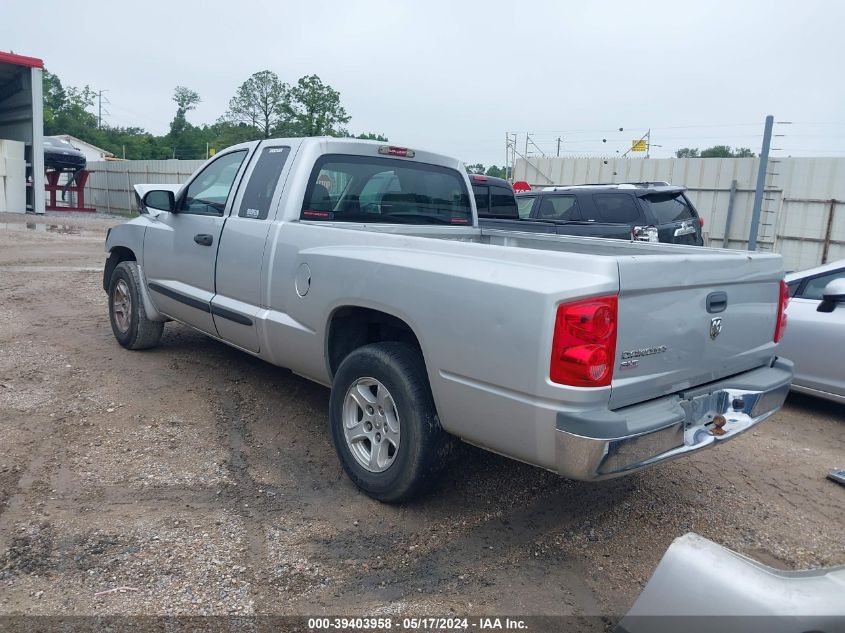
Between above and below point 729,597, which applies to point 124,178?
above

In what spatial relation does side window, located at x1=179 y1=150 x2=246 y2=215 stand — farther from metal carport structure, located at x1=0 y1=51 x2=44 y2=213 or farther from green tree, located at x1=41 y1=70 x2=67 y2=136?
green tree, located at x1=41 y1=70 x2=67 y2=136

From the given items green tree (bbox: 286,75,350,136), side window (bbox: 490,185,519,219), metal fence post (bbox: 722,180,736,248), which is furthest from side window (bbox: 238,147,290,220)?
green tree (bbox: 286,75,350,136)

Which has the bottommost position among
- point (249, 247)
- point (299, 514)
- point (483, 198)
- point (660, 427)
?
point (299, 514)

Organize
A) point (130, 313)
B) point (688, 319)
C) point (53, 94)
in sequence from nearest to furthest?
point (688, 319) < point (130, 313) < point (53, 94)

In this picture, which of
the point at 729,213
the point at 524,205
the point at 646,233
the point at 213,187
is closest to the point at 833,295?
the point at 646,233

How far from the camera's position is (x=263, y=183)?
4863mm

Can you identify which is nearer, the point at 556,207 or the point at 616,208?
the point at 616,208

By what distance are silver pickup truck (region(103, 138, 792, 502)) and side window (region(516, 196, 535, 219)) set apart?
274 inches

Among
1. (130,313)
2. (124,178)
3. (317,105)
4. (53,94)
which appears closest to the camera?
(130,313)

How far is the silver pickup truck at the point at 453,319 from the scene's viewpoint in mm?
2871

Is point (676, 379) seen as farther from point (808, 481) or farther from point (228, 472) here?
point (228, 472)

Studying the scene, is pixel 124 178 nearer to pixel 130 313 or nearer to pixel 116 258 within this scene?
pixel 116 258

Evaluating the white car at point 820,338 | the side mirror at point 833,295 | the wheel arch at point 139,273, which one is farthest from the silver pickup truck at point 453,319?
the white car at point 820,338

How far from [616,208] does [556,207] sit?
55.0 inches
